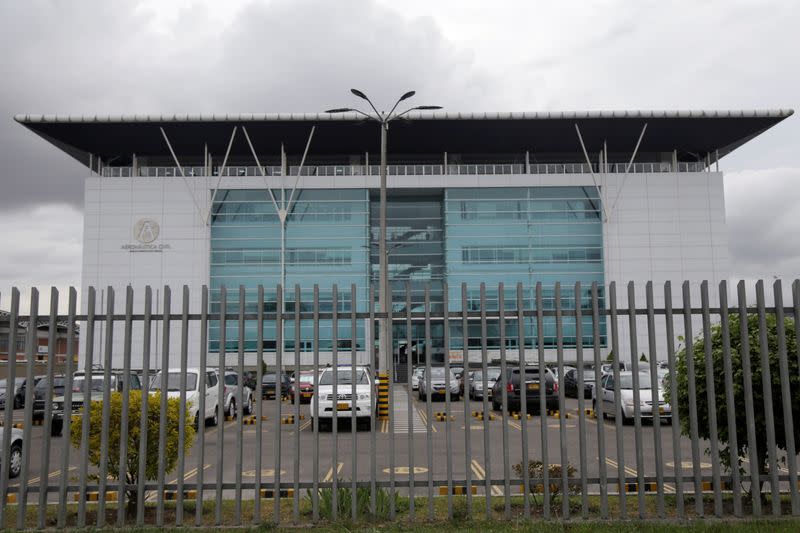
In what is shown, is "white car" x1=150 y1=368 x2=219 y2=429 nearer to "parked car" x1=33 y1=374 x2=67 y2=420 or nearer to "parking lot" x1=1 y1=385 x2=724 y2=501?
"parking lot" x1=1 y1=385 x2=724 y2=501

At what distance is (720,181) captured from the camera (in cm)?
6350

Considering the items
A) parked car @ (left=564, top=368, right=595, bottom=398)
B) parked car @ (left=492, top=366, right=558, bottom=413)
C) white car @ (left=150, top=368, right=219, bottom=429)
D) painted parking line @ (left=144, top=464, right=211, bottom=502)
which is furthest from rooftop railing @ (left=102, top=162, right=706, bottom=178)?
painted parking line @ (left=144, top=464, right=211, bottom=502)

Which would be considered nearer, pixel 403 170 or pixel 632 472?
pixel 632 472

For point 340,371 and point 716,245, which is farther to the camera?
point 716,245

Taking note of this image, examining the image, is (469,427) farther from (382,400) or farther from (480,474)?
(382,400)

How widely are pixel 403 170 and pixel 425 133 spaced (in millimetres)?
5357

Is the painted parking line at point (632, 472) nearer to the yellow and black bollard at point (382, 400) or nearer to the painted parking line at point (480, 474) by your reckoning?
the painted parking line at point (480, 474)

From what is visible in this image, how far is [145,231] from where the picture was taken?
62562 millimetres

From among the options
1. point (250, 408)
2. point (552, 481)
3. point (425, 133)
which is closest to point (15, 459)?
point (552, 481)

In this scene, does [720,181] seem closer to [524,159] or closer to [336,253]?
[524,159]

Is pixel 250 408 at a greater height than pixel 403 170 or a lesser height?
lesser

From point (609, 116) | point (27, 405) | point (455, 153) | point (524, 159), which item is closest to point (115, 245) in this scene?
point (455, 153)

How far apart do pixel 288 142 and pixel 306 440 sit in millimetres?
48276

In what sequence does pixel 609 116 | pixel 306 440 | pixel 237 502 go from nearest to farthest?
pixel 237 502 < pixel 306 440 < pixel 609 116
